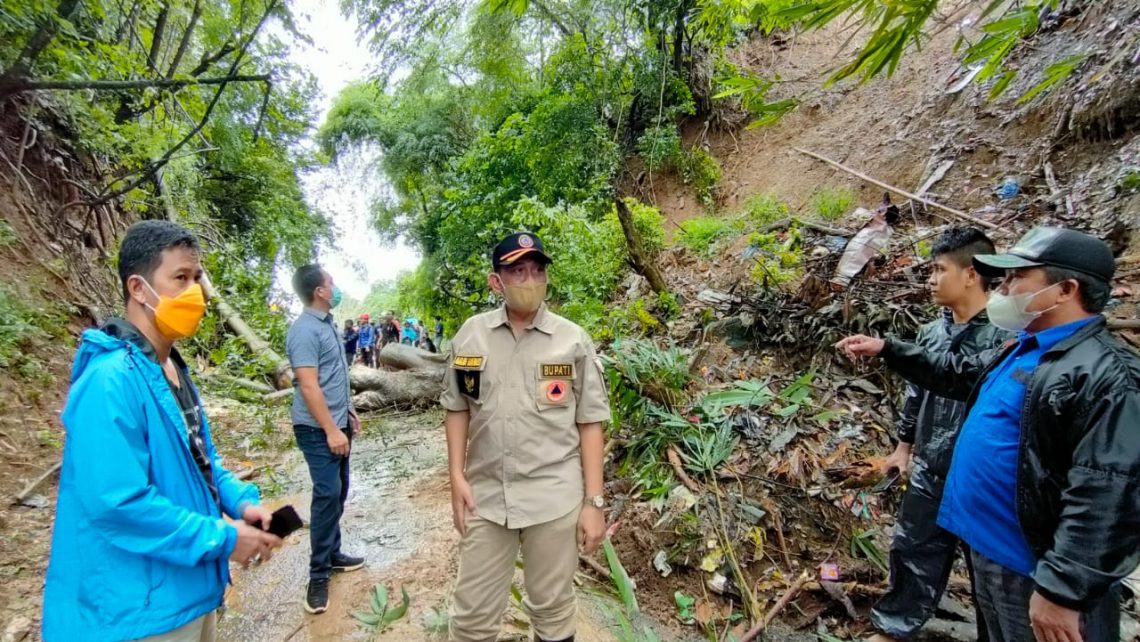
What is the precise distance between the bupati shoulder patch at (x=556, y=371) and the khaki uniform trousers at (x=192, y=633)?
1.31m

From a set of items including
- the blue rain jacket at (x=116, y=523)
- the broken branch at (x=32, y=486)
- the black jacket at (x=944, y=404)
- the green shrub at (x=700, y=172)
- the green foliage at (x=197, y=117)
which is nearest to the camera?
the blue rain jacket at (x=116, y=523)

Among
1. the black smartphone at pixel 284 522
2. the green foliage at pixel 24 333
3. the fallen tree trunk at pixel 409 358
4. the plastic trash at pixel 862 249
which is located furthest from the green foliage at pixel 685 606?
the fallen tree trunk at pixel 409 358

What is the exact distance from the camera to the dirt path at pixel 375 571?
2639 mm

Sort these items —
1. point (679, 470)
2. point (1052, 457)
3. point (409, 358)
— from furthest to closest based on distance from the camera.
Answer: point (409, 358) → point (679, 470) → point (1052, 457)

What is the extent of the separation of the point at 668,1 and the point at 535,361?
8625 millimetres

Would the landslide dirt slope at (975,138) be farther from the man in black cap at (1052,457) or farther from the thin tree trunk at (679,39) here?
the thin tree trunk at (679,39)

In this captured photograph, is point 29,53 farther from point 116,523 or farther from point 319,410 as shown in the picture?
point 116,523

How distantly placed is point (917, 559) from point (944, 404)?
0.74 metres

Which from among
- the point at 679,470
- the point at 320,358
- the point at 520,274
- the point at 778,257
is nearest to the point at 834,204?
the point at 778,257

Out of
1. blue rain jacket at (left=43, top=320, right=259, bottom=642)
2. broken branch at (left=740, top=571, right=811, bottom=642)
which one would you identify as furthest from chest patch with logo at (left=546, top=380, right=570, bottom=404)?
broken branch at (left=740, top=571, right=811, bottom=642)

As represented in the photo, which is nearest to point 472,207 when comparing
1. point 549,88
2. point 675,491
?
point 549,88

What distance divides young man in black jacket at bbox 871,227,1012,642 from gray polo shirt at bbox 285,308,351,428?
9.92 feet

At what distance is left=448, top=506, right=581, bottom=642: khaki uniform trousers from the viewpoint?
2.00 m

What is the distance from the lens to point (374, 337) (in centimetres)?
1405
